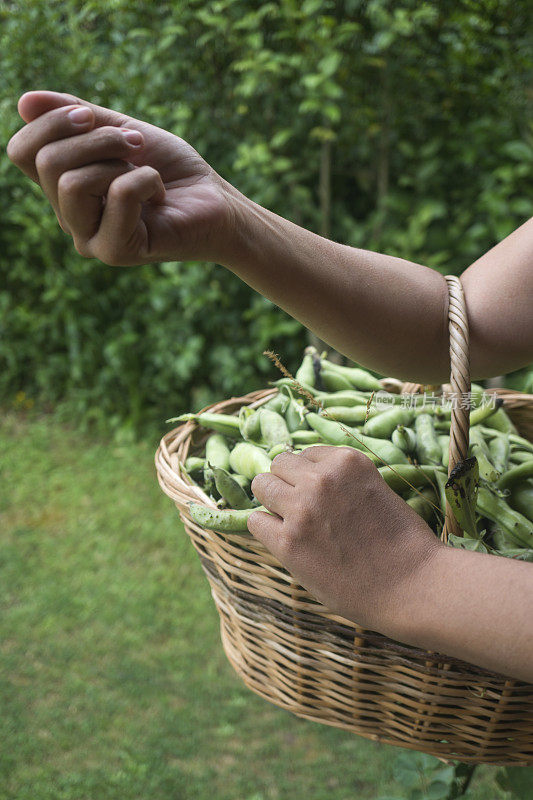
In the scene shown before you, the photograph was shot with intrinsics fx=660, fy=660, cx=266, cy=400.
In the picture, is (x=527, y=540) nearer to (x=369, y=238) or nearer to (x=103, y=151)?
(x=103, y=151)

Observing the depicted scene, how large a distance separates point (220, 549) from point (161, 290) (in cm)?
256

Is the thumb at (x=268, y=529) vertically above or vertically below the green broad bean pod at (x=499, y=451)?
above

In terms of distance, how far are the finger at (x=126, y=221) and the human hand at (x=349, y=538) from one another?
0.38 m

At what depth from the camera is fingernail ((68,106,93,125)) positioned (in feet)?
2.60

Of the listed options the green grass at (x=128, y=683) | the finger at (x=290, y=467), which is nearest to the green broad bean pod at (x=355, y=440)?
the finger at (x=290, y=467)

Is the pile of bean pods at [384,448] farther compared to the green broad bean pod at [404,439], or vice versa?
the green broad bean pod at [404,439]

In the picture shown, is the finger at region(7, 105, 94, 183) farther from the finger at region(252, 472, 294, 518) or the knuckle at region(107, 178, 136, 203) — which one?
the finger at region(252, 472, 294, 518)

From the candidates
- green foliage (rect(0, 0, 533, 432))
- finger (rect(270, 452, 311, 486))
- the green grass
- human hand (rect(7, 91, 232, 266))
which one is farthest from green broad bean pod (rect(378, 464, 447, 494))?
green foliage (rect(0, 0, 533, 432))

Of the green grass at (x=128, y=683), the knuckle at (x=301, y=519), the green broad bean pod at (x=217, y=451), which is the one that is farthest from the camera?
the green grass at (x=128, y=683)

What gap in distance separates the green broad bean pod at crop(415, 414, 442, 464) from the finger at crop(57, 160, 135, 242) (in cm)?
74

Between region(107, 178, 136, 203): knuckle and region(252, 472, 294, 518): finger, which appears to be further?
region(252, 472, 294, 518): finger

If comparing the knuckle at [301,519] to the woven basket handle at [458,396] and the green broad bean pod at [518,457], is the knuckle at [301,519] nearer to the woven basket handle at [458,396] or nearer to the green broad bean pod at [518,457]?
the woven basket handle at [458,396]

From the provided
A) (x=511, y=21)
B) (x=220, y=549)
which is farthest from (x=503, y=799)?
(x=511, y=21)

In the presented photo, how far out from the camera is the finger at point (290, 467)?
0.94m
